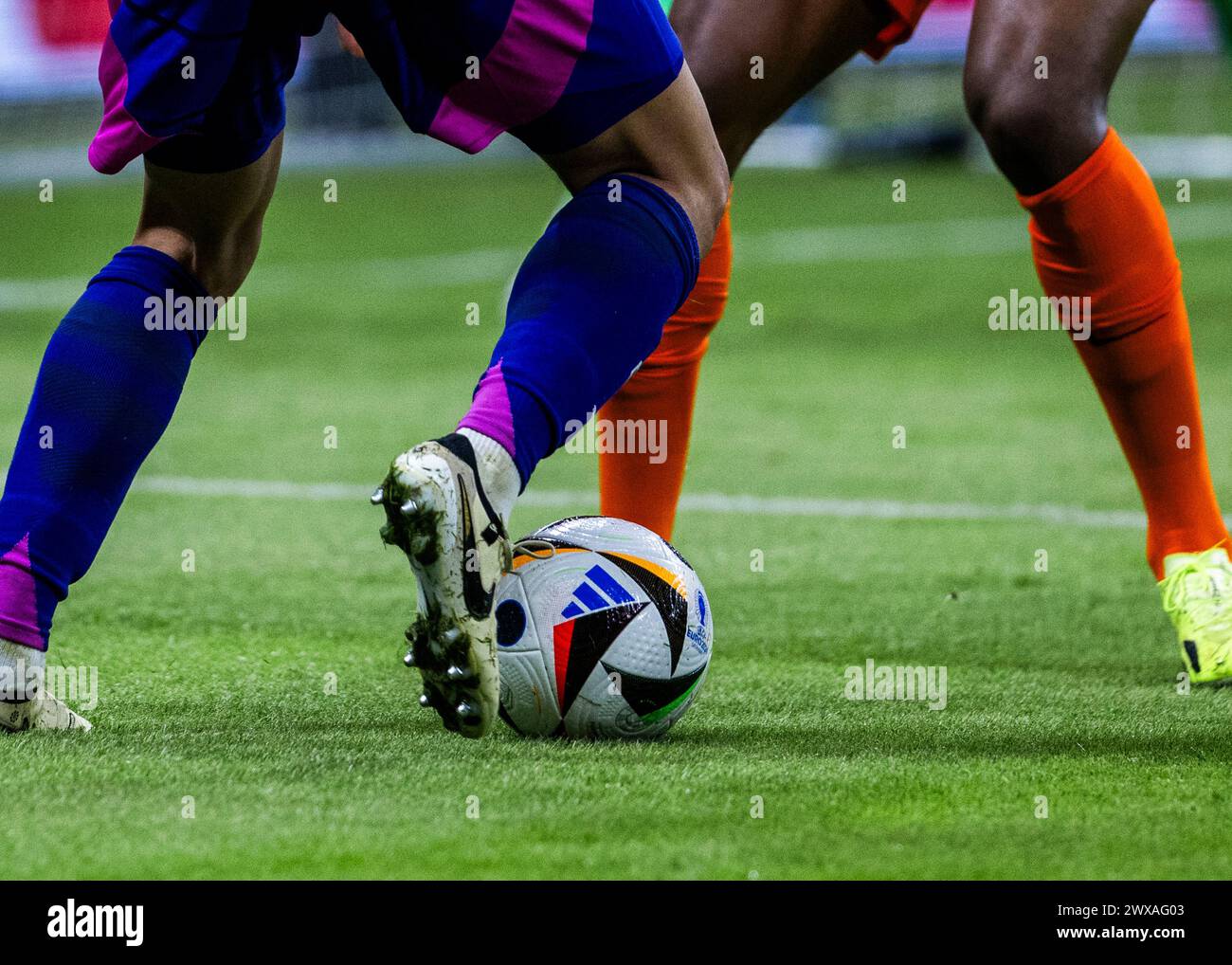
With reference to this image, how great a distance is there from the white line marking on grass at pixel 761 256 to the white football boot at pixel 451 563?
24.1 feet

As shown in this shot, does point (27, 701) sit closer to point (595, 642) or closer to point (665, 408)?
point (595, 642)

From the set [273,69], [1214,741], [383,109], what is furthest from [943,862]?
[383,109]

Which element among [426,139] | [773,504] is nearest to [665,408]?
[773,504]

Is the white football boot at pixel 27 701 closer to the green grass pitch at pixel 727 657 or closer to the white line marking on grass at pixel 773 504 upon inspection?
the green grass pitch at pixel 727 657

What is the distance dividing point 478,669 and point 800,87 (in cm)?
150

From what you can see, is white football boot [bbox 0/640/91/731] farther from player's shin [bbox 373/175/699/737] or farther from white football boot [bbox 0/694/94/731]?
player's shin [bbox 373/175/699/737]

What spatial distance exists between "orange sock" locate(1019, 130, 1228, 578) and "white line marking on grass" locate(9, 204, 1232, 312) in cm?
674

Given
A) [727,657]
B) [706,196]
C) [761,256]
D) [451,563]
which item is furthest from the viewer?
[761,256]

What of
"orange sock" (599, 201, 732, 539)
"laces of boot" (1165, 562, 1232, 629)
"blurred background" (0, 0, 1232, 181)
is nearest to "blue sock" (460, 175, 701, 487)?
"orange sock" (599, 201, 732, 539)

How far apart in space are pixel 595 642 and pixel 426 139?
16.0 metres

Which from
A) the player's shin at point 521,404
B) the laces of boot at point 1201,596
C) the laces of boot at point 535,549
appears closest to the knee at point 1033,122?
the laces of boot at point 1201,596

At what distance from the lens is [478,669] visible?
2.15 metres

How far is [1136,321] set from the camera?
3.17m
